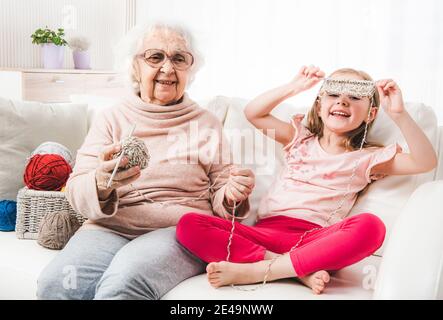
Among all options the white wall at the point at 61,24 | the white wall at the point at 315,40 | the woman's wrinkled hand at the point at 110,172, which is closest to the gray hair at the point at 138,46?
the woman's wrinkled hand at the point at 110,172

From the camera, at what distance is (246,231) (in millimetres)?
1297

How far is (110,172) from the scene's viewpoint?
122 cm

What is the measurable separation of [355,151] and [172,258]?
1.76 ft

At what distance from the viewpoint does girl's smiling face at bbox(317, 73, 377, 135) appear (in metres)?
1.41

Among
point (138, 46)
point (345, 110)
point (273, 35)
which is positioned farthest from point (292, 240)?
point (273, 35)

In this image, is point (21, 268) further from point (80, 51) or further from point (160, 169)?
point (80, 51)

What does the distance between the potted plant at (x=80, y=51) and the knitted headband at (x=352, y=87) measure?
2011 millimetres

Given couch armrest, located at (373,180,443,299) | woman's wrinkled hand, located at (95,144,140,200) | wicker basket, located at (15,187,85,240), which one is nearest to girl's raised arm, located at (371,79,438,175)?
couch armrest, located at (373,180,443,299)

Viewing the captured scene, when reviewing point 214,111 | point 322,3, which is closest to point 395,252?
point 214,111

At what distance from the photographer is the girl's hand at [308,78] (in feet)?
4.62

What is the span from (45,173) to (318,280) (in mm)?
758

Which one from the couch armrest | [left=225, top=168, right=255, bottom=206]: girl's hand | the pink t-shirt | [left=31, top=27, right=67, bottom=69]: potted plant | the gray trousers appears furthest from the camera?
[left=31, top=27, right=67, bottom=69]: potted plant

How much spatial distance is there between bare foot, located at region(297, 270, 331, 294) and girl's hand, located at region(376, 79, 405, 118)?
43cm

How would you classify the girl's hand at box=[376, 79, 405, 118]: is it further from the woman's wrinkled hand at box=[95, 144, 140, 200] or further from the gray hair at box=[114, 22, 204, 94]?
the woman's wrinkled hand at box=[95, 144, 140, 200]
